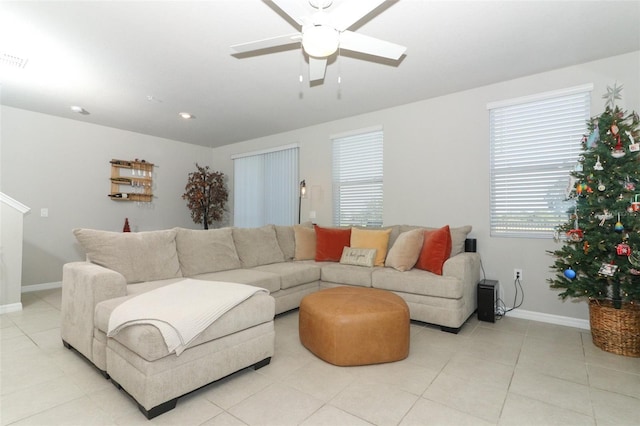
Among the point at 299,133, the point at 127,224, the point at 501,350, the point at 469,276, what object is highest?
the point at 299,133

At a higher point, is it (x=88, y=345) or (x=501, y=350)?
(x=88, y=345)

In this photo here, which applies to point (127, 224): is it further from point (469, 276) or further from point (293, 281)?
point (469, 276)

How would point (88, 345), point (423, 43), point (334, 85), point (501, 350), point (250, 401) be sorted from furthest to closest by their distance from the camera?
point (334, 85), point (423, 43), point (501, 350), point (88, 345), point (250, 401)

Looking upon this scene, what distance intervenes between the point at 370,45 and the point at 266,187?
405 cm

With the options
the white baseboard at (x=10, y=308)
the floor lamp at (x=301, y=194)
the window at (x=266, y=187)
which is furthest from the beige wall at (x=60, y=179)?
the floor lamp at (x=301, y=194)

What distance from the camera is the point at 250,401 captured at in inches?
70.1

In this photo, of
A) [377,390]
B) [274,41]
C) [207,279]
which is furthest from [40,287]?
[377,390]

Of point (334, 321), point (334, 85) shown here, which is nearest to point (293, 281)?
point (334, 321)

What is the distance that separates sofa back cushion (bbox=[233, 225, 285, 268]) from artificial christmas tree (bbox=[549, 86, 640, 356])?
9.60 feet

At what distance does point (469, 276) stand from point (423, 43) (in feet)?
7.22

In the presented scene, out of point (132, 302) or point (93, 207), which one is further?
point (93, 207)

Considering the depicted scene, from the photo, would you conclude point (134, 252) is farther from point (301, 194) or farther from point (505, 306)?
point (505, 306)

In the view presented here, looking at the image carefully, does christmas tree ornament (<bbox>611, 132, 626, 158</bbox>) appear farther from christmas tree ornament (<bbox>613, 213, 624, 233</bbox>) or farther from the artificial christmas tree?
christmas tree ornament (<bbox>613, 213, 624, 233</bbox>)

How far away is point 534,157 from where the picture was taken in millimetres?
3289
